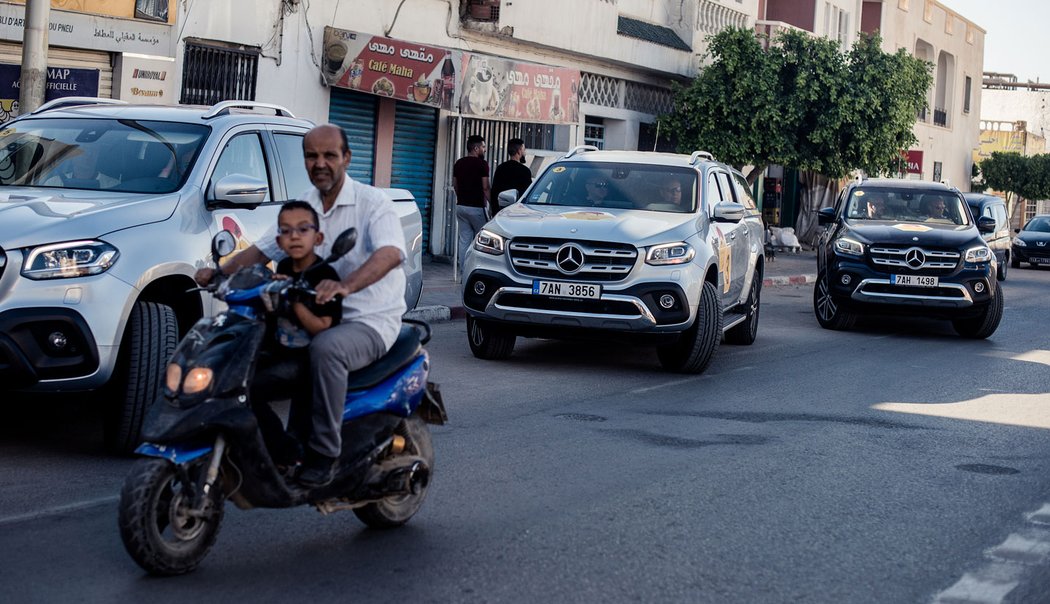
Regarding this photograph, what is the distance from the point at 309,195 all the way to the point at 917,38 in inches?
1871

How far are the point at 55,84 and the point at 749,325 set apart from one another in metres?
8.61

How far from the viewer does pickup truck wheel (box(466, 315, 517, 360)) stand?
11602 millimetres

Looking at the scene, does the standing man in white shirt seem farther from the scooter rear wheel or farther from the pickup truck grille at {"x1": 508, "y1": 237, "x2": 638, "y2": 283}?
the pickup truck grille at {"x1": 508, "y1": 237, "x2": 638, "y2": 283}

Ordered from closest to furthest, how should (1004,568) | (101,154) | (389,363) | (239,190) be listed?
(389,363), (1004,568), (239,190), (101,154)

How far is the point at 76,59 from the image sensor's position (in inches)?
650

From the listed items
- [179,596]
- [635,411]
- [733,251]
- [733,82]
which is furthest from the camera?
[733,82]

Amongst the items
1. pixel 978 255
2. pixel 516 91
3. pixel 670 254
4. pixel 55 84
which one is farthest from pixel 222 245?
pixel 516 91

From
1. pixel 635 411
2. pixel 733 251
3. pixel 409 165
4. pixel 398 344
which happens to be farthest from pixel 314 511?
pixel 409 165

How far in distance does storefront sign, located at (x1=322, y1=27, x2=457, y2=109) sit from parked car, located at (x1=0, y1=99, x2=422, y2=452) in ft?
34.8

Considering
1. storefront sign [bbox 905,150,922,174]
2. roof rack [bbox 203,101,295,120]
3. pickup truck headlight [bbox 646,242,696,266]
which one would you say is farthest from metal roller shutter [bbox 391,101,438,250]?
storefront sign [bbox 905,150,922,174]

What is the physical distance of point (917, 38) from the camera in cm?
4975

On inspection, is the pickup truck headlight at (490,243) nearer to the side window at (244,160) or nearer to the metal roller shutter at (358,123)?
the side window at (244,160)

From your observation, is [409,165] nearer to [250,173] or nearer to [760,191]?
[250,173]

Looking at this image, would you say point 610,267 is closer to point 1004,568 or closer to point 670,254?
point 670,254
